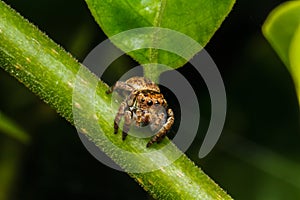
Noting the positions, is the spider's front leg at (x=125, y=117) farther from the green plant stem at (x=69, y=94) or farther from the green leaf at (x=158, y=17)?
the green leaf at (x=158, y=17)

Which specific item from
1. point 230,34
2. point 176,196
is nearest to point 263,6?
point 230,34

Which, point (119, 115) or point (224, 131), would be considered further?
point (224, 131)


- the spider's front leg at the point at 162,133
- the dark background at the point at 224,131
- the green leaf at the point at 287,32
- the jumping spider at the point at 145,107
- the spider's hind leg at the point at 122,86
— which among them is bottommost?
the dark background at the point at 224,131

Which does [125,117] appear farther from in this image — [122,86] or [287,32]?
[287,32]

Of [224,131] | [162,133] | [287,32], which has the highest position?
[287,32]

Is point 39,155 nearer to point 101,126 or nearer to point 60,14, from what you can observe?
point 60,14

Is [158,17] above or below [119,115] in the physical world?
above

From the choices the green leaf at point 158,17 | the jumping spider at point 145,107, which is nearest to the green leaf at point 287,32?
the green leaf at point 158,17

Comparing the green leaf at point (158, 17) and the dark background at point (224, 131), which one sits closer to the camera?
the green leaf at point (158, 17)

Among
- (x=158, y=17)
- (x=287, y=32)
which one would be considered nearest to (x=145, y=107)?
(x=158, y=17)
